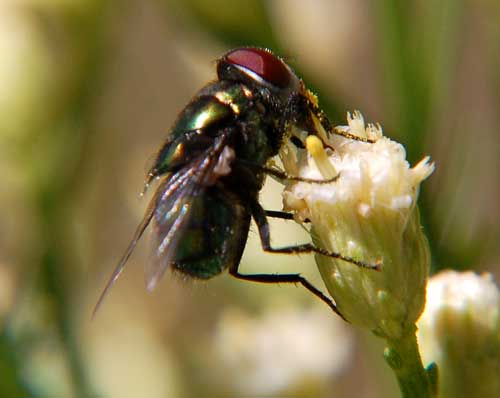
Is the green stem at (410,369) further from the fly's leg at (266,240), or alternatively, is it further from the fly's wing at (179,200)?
the fly's wing at (179,200)

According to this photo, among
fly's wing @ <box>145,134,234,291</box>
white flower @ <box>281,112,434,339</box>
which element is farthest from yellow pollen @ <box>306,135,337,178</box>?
fly's wing @ <box>145,134,234,291</box>

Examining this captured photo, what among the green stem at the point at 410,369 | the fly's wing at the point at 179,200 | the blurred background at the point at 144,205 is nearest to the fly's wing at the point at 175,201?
the fly's wing at the point at 179,200

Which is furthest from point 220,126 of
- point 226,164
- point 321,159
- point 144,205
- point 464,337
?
point 144,205

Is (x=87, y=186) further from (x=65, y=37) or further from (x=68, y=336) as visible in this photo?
(x=68, y=336)

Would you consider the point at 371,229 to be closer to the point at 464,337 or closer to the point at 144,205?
the point at 464,337

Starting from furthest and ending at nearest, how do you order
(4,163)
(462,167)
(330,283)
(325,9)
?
(325,9) → (4,163) → (462,167) → (330,283)

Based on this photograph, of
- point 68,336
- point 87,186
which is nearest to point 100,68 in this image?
point 87,186

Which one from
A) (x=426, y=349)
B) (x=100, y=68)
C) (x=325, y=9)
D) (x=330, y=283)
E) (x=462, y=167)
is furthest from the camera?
(x=325, y=9)
